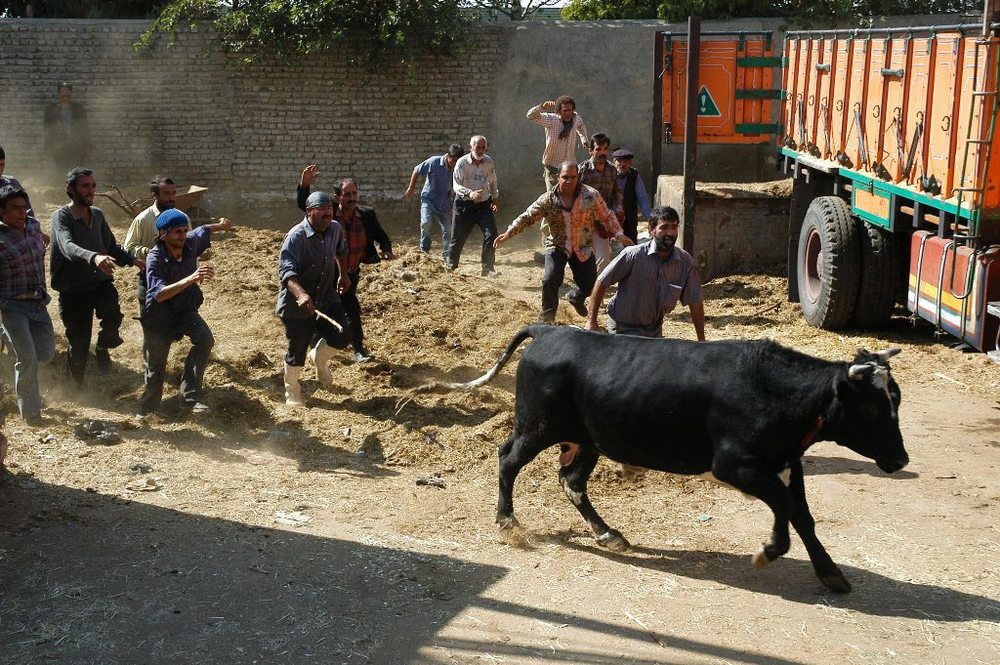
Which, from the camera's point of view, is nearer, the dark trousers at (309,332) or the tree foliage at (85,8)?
the dark trousers at (309,332)

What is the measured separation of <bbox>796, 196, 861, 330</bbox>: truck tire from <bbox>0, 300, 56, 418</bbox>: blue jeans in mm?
6948

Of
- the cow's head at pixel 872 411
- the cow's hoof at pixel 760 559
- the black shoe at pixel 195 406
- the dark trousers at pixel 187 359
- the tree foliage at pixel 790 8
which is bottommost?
the black shoe at pixel 195 406

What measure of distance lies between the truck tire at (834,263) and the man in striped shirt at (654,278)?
153 inches

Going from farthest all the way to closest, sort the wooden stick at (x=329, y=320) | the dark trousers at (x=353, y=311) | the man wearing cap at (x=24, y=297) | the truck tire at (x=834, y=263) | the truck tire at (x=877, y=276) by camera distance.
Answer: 1. the truck tire at (x=834, y=263)
2. the truck tire at (x=877, y=276)
3. the dark trousers at (x=353, y=311)
4. the wooden stick at (x=329, y=320)
5. the man wearing cap at (x=24, y=297)

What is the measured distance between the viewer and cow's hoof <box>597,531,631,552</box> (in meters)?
6.14

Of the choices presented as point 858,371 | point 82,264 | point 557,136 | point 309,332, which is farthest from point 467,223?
point 858,371

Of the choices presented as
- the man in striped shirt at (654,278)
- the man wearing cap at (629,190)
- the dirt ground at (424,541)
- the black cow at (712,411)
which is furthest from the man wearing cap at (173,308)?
the man wearing cap at (629,190)

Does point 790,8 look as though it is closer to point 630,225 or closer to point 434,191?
point 434,191

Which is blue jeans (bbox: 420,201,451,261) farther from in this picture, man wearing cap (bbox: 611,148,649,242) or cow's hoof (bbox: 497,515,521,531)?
cow's hoof (bbox: 497,515,521,531)

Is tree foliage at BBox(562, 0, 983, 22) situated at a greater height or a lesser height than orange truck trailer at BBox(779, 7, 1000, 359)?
greater

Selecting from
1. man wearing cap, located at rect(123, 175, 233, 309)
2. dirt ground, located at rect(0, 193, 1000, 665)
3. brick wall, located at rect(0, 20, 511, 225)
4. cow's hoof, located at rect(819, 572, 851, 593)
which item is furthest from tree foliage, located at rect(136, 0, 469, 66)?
cow's hoof, located at rect(819, 572, 851, 593)

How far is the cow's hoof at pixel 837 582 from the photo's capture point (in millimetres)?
5496

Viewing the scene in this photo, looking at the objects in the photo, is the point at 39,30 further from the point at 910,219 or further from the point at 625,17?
the point at 910,219

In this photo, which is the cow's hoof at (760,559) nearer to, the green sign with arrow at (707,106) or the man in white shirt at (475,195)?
the man in white shirt at (475,195)
